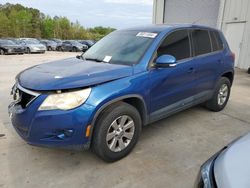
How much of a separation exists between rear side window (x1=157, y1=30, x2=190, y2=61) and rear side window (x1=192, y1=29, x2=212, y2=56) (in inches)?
8.7

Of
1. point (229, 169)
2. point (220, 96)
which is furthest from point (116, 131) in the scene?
point (220, 96)

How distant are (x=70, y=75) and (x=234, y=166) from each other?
78.6 inches

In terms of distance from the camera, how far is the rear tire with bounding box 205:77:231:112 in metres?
4.79

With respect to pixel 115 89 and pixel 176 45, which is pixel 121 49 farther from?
pixel 115 89

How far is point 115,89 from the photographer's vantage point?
2881 mm

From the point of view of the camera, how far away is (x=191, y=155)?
3.34 metres

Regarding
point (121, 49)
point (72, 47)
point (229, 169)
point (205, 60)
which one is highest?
point (121, 49)

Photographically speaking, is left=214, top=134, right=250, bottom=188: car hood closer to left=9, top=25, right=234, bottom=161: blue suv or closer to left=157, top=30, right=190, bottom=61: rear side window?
left=9, top=25, right=234, bottom=161: blue suv

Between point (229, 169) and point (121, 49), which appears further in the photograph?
point (121, 49)

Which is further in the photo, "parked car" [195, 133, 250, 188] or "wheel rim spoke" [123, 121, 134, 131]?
"wheel rim spoke" [123, 121, 134, 131]

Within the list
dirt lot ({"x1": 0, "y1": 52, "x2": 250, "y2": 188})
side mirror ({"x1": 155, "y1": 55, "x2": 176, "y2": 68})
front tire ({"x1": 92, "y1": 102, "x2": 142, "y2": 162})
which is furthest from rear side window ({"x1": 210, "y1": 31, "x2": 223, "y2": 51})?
front tire ({"x1": 92, "y1": 102, "x2": 142, "y2": 162})

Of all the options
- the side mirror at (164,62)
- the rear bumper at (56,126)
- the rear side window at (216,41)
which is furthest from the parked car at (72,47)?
the rear bumper at (56,126)

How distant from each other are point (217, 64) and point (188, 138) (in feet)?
5.39

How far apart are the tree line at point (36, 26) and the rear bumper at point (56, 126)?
5558 cm
